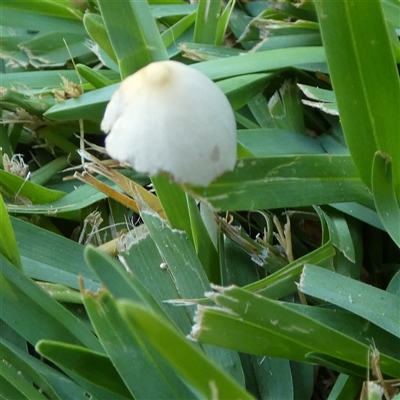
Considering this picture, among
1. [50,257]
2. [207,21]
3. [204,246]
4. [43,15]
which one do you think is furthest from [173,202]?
[43,15]

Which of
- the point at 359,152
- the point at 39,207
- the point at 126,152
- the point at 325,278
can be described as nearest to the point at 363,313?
the point at 325,278

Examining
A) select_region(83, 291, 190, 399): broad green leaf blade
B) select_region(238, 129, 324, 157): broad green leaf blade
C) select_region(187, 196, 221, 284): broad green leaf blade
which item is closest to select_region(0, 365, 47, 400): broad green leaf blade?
select_region(83, 291, 190, 399): broad green leaf blade

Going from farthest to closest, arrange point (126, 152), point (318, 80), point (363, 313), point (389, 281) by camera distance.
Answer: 1. point (318, 80)
2. point (389, 281)
3. point (363, 313)
4. point (126, 152)

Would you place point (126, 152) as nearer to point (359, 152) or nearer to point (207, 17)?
point (359, 152)

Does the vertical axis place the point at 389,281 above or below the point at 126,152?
below

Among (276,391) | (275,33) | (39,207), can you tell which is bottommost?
(276,391)

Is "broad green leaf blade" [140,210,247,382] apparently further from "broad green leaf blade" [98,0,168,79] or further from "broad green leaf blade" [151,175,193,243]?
"broad green leaf blade" [98,0,168,79]

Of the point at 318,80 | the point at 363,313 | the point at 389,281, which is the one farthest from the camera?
the point at 318,80

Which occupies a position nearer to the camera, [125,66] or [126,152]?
[126,152]
